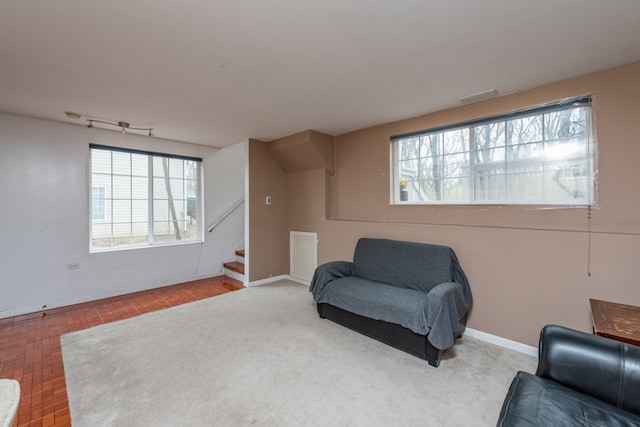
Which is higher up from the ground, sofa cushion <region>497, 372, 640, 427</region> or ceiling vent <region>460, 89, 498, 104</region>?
ceiling vent <region>460, 89, 498, 104</region>

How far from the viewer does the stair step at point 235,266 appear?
4721 mm

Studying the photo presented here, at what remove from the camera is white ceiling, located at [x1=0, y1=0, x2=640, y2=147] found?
4.94 feet

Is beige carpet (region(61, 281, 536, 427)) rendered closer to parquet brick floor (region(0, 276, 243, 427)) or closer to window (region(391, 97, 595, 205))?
parquet brick floor (region(0, 276, 243, 427))

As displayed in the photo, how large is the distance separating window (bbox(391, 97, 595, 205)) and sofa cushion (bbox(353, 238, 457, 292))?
2.13 feet

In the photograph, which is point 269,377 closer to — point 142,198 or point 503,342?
point 503,342

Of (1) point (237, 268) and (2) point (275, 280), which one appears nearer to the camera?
(2) point (275, 280)

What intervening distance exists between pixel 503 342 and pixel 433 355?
855 mm

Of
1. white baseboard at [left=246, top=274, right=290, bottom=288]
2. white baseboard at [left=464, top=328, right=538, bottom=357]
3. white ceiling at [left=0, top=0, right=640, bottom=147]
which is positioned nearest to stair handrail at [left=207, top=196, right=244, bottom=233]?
white baseboard at [left=246, top=274, right=290, bottom=288]

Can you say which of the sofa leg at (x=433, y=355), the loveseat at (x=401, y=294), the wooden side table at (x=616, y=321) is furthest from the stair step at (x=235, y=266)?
the wooden side table at (x=616, y=321)

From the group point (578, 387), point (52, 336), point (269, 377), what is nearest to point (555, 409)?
point (578, 387)

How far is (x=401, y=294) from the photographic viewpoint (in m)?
2.59

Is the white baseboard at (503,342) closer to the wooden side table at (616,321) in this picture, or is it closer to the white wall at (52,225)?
the wooden side table at (616,321)

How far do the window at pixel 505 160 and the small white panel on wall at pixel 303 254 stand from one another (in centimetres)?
151

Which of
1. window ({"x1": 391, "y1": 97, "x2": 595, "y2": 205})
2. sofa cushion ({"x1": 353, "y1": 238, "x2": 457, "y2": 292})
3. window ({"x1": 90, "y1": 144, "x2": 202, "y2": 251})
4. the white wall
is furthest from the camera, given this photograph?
window ({"x1": 90, "y1": 144, "x2": 202, "y2": 251})
